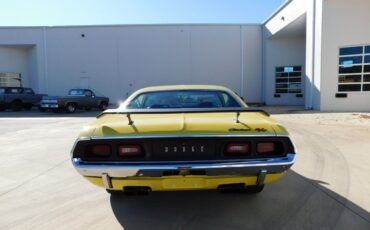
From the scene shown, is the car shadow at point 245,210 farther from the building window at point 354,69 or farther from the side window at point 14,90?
the side window at point 14,90

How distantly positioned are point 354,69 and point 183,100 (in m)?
12.3

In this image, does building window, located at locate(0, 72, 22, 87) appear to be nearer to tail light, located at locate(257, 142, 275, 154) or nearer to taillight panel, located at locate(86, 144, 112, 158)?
taillight panel, located at locate(86, 144, 112, 158)

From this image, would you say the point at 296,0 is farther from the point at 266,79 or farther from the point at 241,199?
the point at 241,199

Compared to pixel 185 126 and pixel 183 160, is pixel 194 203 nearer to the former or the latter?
pixel 183 160

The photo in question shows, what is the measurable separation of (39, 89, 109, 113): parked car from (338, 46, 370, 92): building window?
13.5 m

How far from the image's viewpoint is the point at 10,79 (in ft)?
76.6

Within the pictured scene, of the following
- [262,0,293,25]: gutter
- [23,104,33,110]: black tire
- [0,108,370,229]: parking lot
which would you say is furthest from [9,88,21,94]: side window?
[262,0,293,25]: gutter

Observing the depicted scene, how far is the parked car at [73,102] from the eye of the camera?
1631 cm

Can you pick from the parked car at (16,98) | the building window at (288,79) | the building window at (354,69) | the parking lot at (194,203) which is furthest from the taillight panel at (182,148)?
the building window at (288,79)

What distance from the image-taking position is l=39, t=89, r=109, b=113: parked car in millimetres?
16312

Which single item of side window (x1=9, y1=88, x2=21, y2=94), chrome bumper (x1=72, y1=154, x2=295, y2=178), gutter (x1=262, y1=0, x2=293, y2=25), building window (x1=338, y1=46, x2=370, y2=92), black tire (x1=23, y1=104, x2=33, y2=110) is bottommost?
black tire (x1=23, y1=104, x2=33, y2=110)

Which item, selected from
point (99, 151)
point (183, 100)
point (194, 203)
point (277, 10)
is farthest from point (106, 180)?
point (277, 10)

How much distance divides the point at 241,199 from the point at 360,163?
2.84 meters

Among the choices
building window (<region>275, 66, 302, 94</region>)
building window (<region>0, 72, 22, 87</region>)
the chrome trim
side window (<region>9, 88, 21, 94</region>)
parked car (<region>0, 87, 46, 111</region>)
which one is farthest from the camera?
building window (<region>0, 72, 22, 87</region>)
